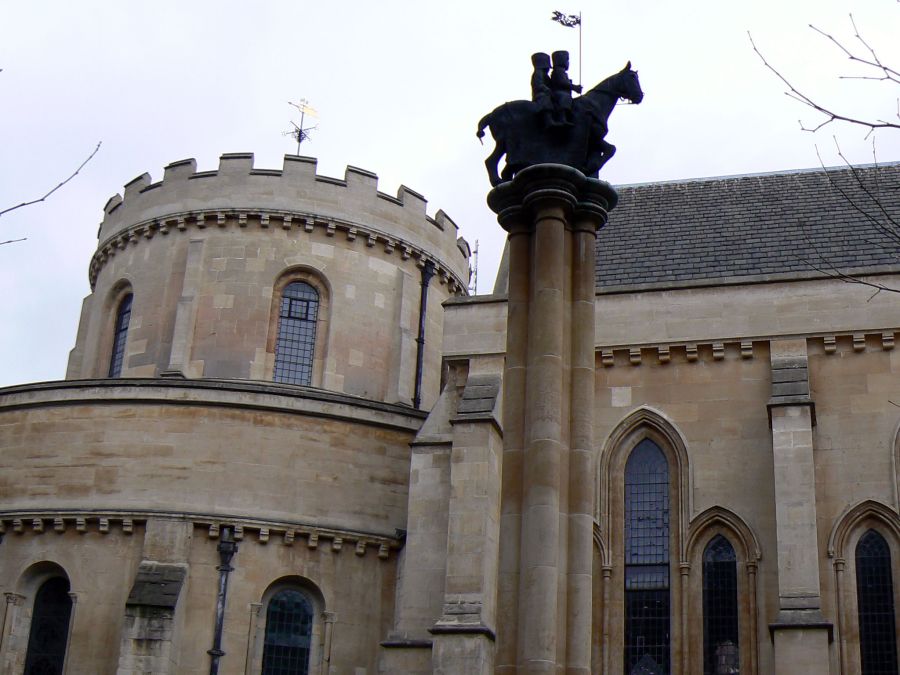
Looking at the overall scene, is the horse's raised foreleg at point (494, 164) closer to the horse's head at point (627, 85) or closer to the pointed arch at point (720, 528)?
the horse's head at point (627, 85)

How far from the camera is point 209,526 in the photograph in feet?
80.1

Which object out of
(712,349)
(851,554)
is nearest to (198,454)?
(712,349)

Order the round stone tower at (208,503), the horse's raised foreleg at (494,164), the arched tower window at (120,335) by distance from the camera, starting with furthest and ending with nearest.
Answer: the arched tower window at (120,335) < the round stone tower at (208,503) < the horse's raised foreleg at (494,164)

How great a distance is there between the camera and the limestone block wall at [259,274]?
30.2 meters

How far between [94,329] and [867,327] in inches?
712

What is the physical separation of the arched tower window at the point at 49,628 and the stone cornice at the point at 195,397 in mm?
3494

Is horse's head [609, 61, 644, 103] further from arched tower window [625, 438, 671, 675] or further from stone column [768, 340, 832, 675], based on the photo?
arched tower window [625, 438, 671, 675]

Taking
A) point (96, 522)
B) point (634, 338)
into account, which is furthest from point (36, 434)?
point (634, 338)

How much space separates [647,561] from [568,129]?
39.5 feet

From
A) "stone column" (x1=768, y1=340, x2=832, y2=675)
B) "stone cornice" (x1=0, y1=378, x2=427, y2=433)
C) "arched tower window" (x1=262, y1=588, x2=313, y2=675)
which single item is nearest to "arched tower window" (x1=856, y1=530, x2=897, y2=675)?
"stone column" (x1=768, y1=340, x2=832, y2=675)

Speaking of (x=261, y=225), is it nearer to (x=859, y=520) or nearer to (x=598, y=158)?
(x=859, y=520)

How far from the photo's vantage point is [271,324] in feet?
99.6

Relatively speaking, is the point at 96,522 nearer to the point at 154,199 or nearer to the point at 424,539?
the point at 424,539

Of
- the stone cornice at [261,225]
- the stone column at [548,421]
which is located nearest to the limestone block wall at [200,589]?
the stone cornice at [261,225]
